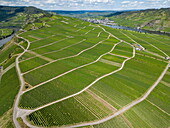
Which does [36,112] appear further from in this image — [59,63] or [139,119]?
[59,63]

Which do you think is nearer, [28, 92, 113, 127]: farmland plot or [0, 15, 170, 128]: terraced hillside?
[28, 92, 113, 127]: farmland plot

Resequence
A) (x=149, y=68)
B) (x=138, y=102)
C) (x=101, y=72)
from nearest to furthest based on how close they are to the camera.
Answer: (x=138, y=102)
(x=101, y=72)
(x=149, y=68)

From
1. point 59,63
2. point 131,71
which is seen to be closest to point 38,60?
point 59,63

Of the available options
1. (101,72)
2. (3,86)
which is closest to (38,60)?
(3,86)

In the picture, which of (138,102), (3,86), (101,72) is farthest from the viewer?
(101,72)

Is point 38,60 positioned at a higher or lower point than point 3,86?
higher

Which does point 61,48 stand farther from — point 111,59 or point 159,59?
point 159,59

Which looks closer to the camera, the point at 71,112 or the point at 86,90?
the point at 71,112

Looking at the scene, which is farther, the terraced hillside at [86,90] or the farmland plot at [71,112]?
the terraced hillside at [86,90]

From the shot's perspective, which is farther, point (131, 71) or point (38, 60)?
point (38, 60)
